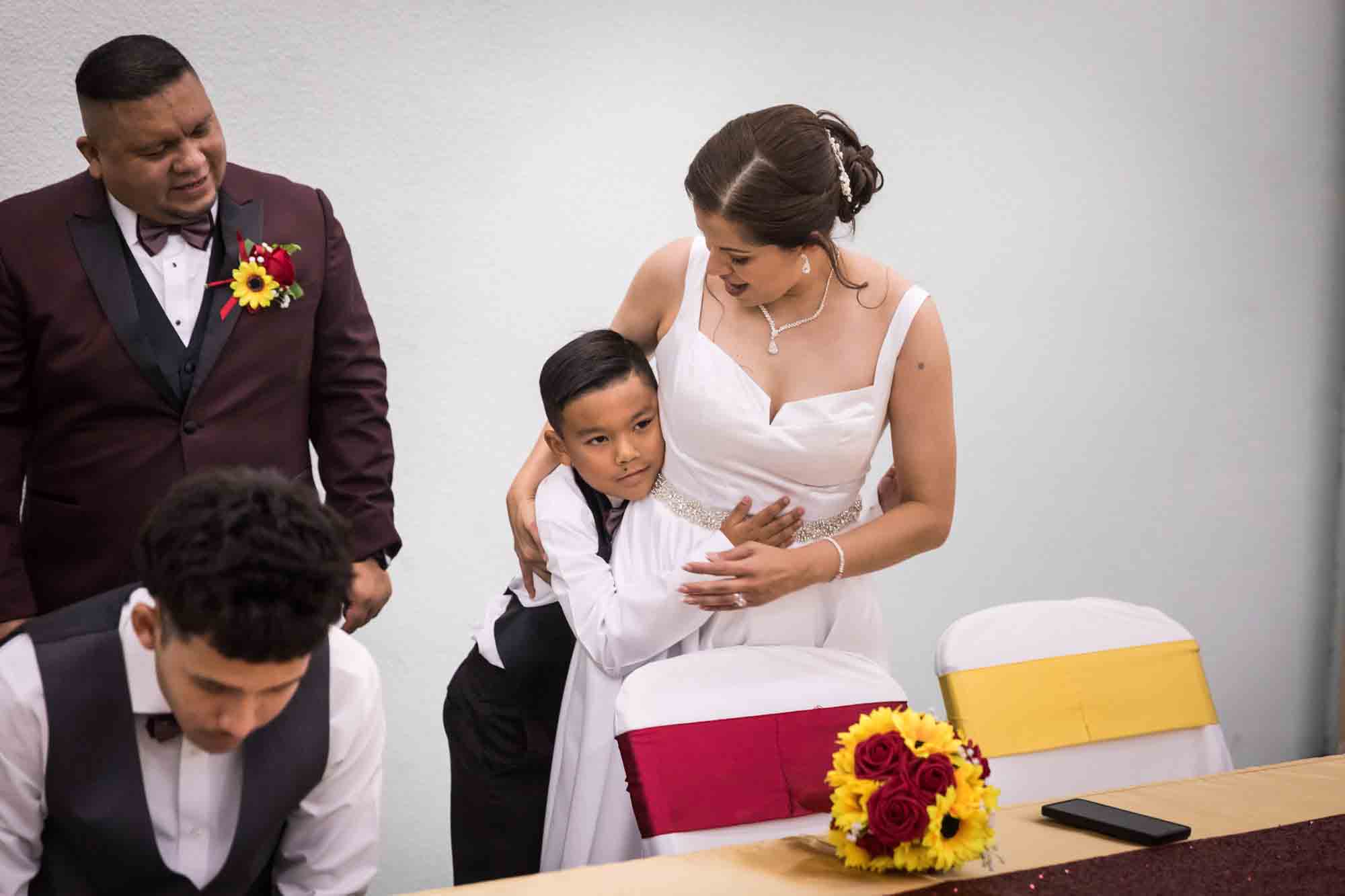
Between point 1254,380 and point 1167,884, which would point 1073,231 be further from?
point 1167,884

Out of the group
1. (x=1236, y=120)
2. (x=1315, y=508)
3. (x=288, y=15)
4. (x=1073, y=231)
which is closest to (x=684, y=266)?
(x=288, y=15)

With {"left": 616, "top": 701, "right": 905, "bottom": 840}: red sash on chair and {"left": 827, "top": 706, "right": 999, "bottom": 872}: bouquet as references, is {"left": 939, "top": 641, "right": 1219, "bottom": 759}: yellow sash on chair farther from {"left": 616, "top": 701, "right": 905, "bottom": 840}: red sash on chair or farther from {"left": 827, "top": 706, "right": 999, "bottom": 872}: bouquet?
{"left": 827, "top": 706, "right": 999, "bottom": 872}: bouquet

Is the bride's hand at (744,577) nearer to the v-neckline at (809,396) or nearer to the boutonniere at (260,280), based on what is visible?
the v-neckline at (809,396)

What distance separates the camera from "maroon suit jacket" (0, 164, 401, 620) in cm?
241

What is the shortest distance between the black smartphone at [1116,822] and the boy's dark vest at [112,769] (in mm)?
1051

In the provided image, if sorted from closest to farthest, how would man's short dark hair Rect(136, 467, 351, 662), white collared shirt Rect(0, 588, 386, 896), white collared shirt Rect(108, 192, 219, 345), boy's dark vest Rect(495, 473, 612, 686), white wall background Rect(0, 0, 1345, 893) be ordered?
man's short dark hair Rect(136, 467, 351, 662)
white collared shirt Rect(0, 588, 386, 896)
white collared shirt Rect(108, 192, 219, 345)
boy's dark vest Rect(495, 473, 612, 686)
white wall background Rect(0, 0, 1345, 893)

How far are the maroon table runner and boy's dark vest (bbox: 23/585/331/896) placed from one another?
2.73 ft

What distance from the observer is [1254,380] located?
4902 mm

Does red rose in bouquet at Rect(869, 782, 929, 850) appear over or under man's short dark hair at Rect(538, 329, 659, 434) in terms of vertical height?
under

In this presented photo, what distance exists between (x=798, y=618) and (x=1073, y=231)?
8.34 feet

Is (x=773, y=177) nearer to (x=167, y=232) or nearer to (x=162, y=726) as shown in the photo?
(x=167, y=232)

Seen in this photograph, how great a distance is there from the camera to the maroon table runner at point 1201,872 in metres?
1.76

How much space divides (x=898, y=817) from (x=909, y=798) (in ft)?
0.09

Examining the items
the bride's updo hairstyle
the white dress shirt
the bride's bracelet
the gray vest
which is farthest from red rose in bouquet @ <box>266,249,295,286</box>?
the bride's bracelet
